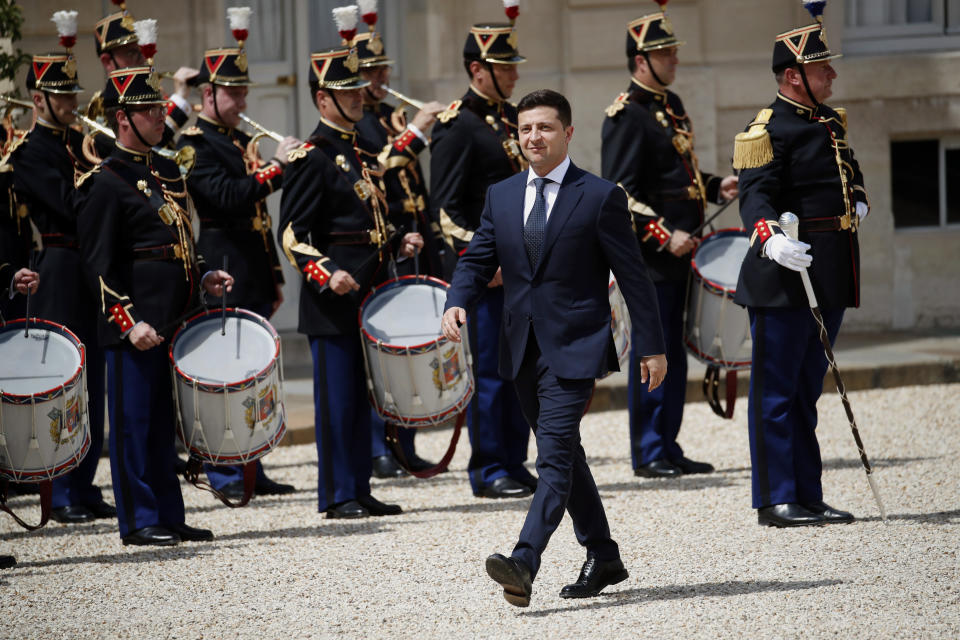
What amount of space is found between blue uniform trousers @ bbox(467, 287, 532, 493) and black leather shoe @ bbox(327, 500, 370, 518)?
653 millimetres

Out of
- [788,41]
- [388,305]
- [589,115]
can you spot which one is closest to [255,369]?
[388,305]

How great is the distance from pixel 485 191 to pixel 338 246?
0.84m

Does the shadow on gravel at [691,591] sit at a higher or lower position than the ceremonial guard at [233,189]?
lower

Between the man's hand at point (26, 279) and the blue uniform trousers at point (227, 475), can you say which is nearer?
the man's hand at point (26, 279)

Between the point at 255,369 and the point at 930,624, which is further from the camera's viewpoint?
the point at 255,369

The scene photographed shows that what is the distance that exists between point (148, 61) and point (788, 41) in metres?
2.91

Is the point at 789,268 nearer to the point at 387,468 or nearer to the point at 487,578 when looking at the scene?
the point at 487,578

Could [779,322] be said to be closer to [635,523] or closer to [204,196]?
[635,523]

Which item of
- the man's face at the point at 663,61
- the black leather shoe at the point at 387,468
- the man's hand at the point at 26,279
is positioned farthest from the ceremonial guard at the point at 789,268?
the man's hand at the point at 26,279

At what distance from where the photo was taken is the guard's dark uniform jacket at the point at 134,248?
620 cm

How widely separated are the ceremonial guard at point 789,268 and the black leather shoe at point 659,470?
3.78 feet

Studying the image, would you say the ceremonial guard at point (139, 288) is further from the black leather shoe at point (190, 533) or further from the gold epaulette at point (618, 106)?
the gold epaulette at point (618, 106)

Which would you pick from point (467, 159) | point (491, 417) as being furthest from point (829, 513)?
point (467, 159)

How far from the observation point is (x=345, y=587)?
18.4 feet
